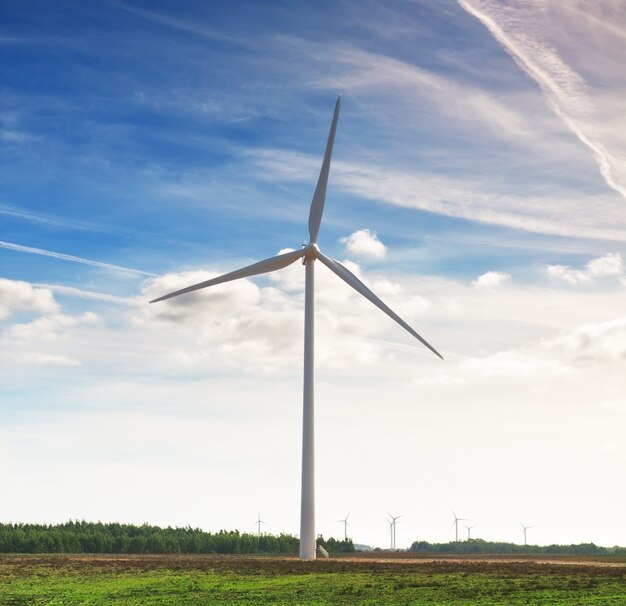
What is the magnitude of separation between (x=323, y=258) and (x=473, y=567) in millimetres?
28348

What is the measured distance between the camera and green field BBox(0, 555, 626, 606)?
147 feet

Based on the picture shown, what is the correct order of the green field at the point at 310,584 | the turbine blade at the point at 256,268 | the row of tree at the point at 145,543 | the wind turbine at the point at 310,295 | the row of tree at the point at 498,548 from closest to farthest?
the green field at the point at 310,584 < the wind turbine at the point at 310,295 < the turbine blade at the point at 256,268 < the row of tree at the point at 145,543 < the row of tree at the point at 498,548

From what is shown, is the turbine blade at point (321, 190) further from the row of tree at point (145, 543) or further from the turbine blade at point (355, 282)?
the row of tree at point (145, 543)

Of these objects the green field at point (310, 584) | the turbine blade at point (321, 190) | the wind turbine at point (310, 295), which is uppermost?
the turbine blade at point (321, 190)

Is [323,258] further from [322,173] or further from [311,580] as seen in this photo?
[311,580]

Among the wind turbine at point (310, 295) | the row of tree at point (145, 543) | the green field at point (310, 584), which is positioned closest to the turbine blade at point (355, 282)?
the wind turbine at point (310, 295)

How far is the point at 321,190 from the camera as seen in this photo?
81.4m

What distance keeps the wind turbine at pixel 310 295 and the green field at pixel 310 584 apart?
400 cm

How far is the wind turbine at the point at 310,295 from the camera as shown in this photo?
7144 centimetres

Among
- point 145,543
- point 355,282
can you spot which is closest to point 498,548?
point 145,543

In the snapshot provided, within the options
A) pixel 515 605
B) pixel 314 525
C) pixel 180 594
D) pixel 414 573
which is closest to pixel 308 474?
pixel 314 525

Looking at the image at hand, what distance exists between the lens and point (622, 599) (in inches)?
1683

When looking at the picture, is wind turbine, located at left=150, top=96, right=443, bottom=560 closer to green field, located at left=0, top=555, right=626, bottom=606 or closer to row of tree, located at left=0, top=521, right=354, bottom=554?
green field, located at left=0, top=555, right=626, bottom=606

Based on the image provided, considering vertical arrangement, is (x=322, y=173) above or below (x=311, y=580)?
above
